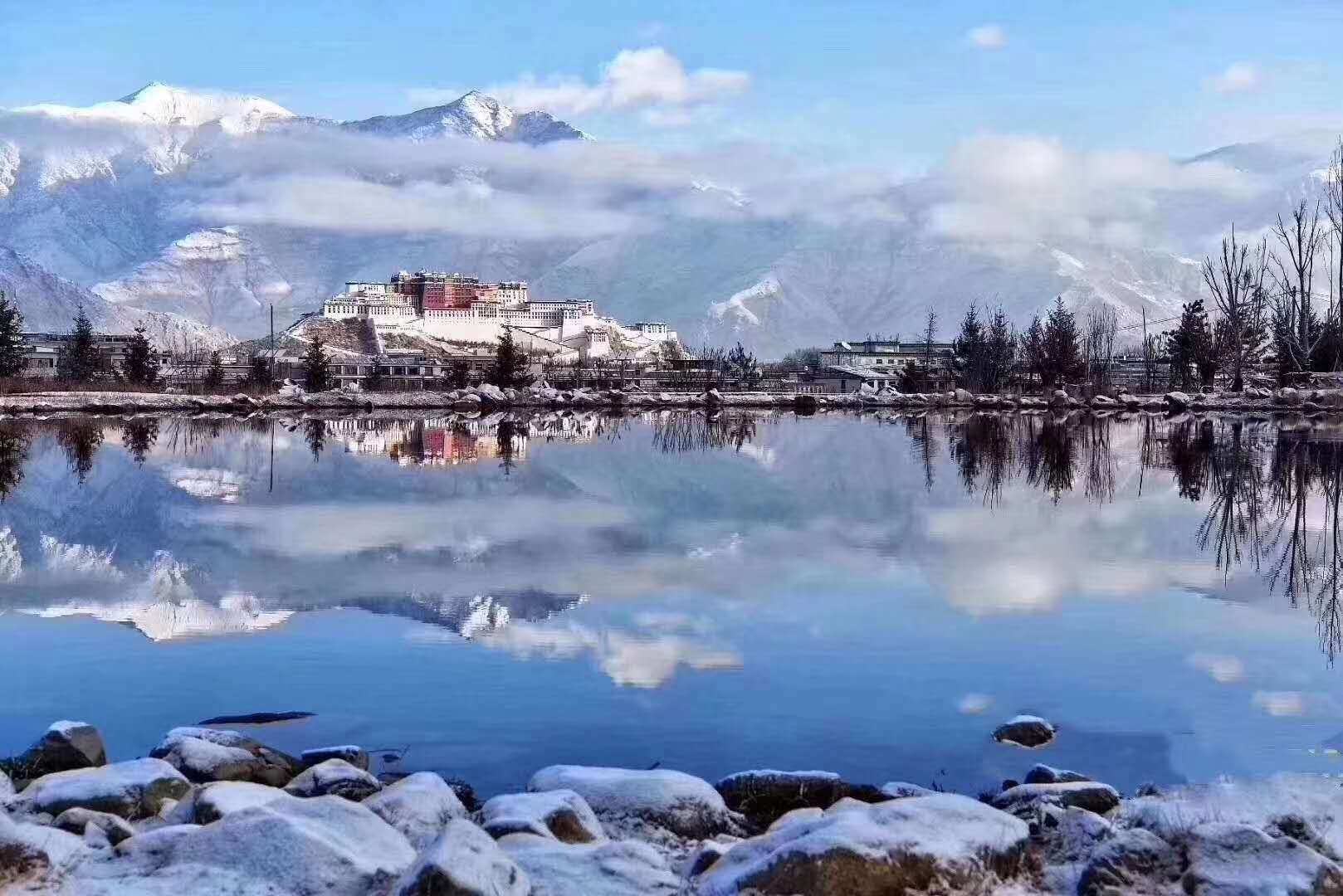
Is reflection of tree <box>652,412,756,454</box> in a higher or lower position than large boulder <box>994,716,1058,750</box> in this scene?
higher

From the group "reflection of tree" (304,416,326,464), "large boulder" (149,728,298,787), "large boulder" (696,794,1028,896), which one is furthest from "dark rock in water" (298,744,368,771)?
"reflection of tree" (304,416,326,464)

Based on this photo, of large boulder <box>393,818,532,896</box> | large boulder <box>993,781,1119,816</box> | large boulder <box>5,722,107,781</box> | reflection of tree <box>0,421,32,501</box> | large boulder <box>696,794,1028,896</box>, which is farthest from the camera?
reflection of tree <box>0,421,32,501</box>

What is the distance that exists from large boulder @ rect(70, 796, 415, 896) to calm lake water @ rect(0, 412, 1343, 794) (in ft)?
5.32

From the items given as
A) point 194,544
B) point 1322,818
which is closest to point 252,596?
point 194,544

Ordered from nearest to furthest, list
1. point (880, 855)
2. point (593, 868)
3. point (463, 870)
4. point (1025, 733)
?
point (463, 870), point (880, 855), point (593, 868), point (1025, 733)

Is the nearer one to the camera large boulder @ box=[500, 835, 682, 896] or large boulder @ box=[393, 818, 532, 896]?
large boulder @ box=[393, 818, 532, 896]

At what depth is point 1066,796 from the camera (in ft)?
18.9

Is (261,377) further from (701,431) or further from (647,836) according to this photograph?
(647,836)

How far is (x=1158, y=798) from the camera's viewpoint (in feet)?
18.5

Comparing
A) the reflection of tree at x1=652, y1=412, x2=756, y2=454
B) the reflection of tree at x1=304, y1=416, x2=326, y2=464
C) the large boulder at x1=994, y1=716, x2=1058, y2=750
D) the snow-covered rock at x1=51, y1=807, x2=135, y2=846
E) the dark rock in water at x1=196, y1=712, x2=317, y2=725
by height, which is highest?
the reflection of tree at x1=652, y1=412, x2=756, y2=454

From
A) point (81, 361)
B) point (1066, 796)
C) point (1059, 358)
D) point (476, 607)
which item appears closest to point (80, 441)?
point (476, 607)

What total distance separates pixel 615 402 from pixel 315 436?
28.0 m

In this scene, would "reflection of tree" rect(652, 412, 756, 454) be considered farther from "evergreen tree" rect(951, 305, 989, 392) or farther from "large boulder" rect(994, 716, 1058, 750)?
"large boulder" rect(994, 716, 1058, 750)

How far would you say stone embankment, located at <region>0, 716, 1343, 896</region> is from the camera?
434cm
